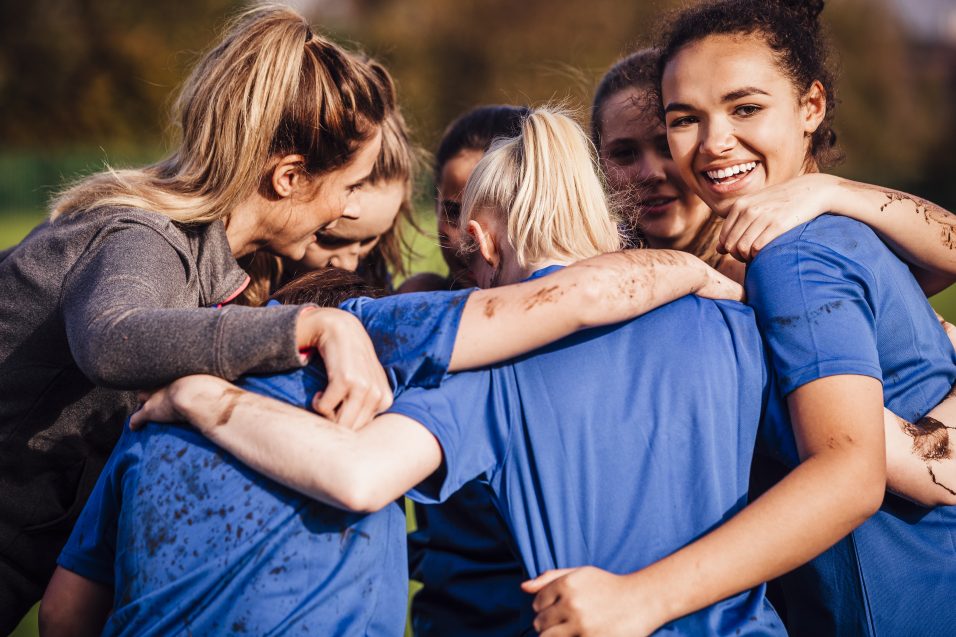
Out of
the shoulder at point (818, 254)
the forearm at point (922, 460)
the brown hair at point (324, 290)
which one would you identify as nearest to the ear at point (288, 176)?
the brown hair at point (324, 290)

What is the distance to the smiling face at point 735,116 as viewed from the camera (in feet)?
10.8

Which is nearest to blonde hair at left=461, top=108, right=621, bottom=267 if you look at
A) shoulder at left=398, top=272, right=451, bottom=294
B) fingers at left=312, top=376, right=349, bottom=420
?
fingers at left=312, top=376, right=349, bottom=420

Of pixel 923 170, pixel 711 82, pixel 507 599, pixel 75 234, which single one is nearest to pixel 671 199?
pixel 711 82

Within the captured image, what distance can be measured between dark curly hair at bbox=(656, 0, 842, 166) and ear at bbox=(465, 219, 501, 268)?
47.7 inches

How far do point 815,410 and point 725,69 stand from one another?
142 cm

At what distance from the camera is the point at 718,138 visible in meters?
3.30

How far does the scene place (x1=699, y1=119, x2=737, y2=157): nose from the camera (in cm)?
330

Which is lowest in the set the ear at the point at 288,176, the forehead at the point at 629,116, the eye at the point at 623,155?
the ear at the point at 288,176

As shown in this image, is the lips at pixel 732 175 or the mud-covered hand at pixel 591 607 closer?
the mud-covered hand at pixel 591 607

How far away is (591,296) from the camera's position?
234 cm

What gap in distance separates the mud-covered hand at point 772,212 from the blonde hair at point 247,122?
5.40ft

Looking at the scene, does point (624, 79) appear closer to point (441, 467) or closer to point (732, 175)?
point (732, 175)

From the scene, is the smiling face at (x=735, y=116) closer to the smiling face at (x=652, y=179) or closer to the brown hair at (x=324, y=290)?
the smiling face at (x=652, y=179)

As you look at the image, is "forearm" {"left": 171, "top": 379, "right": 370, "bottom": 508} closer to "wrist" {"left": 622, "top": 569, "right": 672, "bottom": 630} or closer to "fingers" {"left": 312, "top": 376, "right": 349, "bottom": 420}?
"fingers" {"left": 312, "top": 376, "right": 349, "bottom": 420}
